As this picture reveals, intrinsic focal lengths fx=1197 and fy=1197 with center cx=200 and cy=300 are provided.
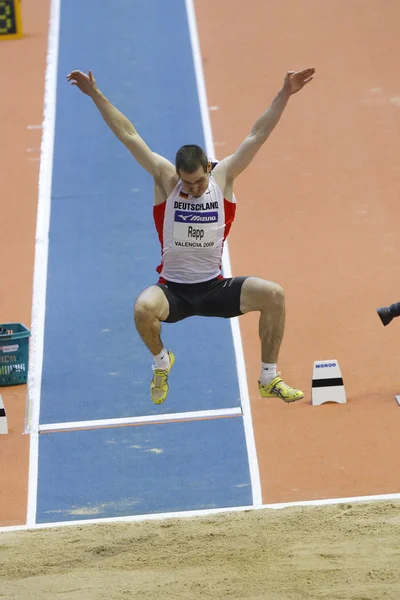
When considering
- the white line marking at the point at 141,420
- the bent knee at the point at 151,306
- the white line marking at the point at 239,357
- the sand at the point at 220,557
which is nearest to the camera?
the bent knee at the point at 151,306

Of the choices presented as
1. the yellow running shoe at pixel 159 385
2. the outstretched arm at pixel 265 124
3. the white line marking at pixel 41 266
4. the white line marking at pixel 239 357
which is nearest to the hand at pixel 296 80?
the outstretched arm at pixel 265 124

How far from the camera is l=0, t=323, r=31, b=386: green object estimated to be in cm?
1406

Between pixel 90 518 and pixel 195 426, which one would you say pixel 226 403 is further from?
pixel 90 518

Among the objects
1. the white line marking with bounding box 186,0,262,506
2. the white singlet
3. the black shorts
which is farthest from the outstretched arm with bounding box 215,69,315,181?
the white line marking with bounding box 186,0,262,506

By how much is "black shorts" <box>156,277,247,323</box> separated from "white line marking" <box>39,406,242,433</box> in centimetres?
383

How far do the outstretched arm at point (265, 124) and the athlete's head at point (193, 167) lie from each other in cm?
43

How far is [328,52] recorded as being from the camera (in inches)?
800

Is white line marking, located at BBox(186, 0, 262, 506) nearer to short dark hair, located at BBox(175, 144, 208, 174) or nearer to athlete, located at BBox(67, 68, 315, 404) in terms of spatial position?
athlete, located at BBox(67, 68, 315, 404)

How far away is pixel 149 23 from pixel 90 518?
1161 cm

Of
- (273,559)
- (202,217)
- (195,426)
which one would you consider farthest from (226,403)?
(202,217)

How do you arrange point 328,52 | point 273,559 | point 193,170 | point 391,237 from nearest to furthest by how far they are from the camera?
point 193,170 < point 273,559 < point 391,237 < point 328,52

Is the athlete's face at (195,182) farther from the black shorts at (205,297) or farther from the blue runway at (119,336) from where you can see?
the blue runway at (119,336)

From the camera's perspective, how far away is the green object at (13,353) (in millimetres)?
14062

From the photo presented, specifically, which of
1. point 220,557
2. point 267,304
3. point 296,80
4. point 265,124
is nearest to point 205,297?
point 267,304
